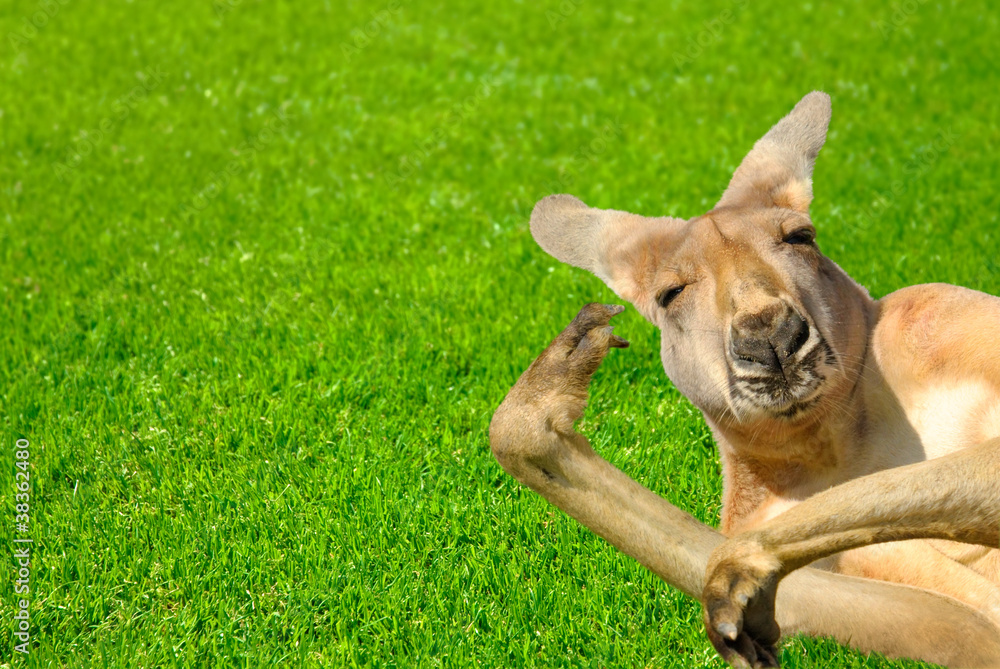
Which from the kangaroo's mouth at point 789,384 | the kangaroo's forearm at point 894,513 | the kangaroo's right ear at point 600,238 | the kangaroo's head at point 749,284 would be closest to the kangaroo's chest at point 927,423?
the kangaroo's head at point 749,284

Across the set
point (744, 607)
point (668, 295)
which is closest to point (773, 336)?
point (668, 295)

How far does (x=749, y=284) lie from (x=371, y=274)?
4.36m

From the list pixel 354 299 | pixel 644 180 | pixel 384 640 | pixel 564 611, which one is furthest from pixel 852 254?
pixel 384 640

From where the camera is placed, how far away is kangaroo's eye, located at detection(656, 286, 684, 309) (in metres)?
4.18

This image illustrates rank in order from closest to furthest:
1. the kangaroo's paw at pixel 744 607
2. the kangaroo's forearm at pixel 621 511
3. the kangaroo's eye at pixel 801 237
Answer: the kangaroo's paw at pixel 744 607, the kangaroo's forearm at pixel 621 511, the kangaroo's eye at pixel 801 237

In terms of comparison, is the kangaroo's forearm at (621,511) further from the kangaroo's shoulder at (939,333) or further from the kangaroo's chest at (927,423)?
the kangaroo's shoulder at (939,333)

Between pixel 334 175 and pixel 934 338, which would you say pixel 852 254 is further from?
pixel 334 175

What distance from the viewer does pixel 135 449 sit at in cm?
586

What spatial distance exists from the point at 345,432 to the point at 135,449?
3.77 ft

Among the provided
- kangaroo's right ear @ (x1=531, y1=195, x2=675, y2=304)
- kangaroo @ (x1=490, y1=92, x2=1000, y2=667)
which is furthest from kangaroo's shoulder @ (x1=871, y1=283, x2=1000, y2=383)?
kangaroo's right ear @ (x1=531, y1=195, x2=675, y2=304)

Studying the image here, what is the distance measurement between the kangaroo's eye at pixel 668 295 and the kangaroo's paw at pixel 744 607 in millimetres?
1285

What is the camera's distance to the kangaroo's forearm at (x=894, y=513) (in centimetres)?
314

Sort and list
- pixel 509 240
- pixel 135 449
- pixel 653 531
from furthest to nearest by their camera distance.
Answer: pixel 509 240, pixel 135 449, pixel 653 531

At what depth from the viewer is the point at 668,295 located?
13.9 ft
